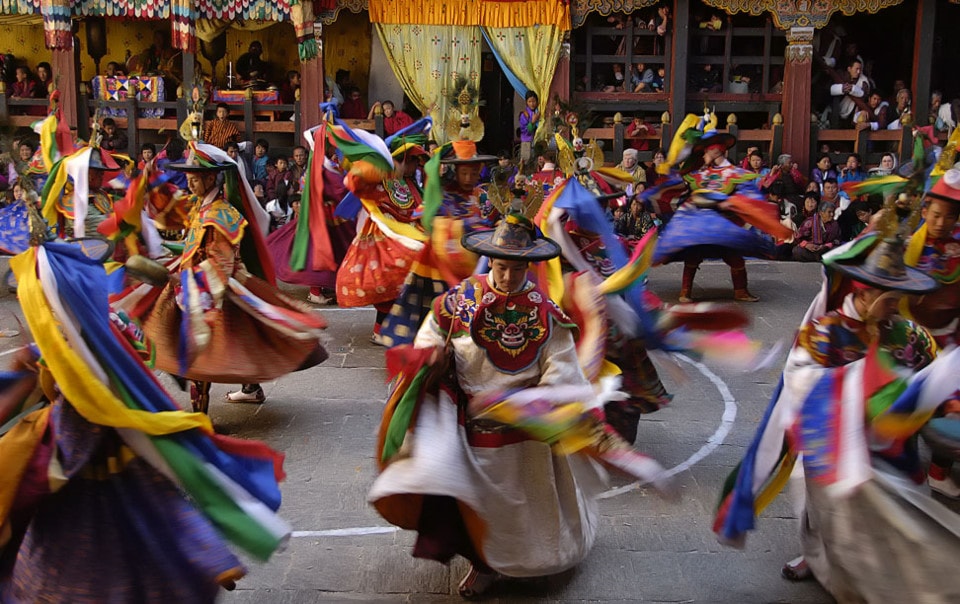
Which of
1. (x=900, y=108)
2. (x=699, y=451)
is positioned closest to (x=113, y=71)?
(x=900, y=108)

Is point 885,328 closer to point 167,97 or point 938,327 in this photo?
point 938,327

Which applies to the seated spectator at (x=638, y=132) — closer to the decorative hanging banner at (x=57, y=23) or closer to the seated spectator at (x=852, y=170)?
the seated spectator at (x=852, y=170)

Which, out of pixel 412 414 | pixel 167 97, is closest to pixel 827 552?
pixel 412 414

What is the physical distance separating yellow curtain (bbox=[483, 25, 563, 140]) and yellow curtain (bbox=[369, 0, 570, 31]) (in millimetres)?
110

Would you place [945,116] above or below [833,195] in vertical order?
above

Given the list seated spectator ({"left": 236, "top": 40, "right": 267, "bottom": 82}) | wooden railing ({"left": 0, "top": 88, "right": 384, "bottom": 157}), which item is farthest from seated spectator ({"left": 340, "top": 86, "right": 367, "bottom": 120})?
seated spectator ({"left": 236, "top": 40, "right": 267, "bottom": 82})

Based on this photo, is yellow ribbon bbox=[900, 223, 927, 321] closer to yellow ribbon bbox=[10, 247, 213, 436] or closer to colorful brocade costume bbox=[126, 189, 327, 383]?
colorful brocade costume bbox=[126, 189, 327, 383]

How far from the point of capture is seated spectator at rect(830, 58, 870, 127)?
15125 millimetres

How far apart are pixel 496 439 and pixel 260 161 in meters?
10.3

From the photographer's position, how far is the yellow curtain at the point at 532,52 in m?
15.1

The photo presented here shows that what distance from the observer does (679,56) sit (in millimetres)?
15219

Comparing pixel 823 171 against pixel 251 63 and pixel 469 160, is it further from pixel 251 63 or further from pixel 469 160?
pixel 251 63

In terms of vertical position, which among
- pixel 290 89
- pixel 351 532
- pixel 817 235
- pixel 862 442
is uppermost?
pixel 290 89

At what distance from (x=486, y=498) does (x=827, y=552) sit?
4.34 ft
